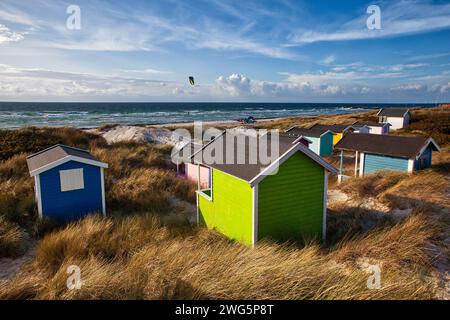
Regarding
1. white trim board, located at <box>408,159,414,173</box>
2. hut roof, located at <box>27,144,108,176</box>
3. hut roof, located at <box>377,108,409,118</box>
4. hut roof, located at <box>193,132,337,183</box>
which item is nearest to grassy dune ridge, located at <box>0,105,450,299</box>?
white trim board, located at <box>408,159,414,173</box>

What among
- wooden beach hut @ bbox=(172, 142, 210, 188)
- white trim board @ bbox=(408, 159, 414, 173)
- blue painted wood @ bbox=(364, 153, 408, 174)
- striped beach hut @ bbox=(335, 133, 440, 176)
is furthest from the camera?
wooden beach hut @ bbox=(172, 142, 210, 188)

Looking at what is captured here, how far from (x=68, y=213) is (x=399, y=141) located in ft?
49.7

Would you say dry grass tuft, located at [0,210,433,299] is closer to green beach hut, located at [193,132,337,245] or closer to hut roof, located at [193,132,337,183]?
green beach hut, located at [193,132,337,245]

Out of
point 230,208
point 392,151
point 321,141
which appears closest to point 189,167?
point 230,208

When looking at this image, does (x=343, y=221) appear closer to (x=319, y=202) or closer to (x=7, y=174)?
(x=319, y=202)

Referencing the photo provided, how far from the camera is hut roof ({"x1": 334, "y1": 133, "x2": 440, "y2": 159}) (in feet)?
46.7

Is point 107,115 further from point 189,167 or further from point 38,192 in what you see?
point 38,192

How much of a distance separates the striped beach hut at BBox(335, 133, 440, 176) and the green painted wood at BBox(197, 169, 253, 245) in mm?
9815

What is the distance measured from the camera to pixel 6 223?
328 inches

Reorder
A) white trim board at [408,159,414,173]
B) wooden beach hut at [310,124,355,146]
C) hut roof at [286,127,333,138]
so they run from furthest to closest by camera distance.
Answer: wooden beach hut at [310,124,355,146] < hut roof at [286,127,333,138] < white trim board at [408,159,414,173]

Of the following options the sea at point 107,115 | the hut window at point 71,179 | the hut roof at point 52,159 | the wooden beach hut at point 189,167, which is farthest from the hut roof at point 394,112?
the hut window at point 71,179

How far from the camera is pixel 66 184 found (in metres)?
10.0

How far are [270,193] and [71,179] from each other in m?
6.68
